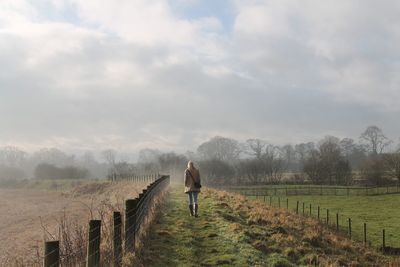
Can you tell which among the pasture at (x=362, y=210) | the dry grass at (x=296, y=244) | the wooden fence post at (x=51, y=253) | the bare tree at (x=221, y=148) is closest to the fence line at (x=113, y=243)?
the wooden fence post at (x=51, y=253)

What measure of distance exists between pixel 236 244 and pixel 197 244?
1.10 m

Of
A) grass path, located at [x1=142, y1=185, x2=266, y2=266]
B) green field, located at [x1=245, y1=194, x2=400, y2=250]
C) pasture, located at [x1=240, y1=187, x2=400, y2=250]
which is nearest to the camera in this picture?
grass path, located at [x1=142, y1=185, x2=266, y2=266]

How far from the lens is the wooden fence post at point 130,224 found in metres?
10.4

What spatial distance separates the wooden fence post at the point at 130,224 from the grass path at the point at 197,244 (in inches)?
18.9

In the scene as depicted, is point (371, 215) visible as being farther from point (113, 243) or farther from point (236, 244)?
point (113, 243)

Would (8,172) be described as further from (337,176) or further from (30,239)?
(30,239)

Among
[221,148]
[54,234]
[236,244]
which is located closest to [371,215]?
[54,234]

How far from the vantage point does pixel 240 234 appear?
14.0 metres

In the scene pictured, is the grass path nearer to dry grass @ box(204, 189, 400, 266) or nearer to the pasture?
dry grass @ box(204, 189, 400, 266)

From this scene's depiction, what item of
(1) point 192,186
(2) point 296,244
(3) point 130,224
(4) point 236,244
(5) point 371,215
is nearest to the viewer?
(3) point 130,224

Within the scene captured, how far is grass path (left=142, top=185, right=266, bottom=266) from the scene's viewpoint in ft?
37.1

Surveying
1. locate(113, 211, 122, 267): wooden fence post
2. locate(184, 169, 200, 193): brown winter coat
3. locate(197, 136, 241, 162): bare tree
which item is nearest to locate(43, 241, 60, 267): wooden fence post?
locate(113, 211, 122, 267): wooden fence post

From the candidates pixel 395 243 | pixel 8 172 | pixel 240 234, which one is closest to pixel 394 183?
pixel 395 243

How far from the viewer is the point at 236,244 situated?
42.9ft
